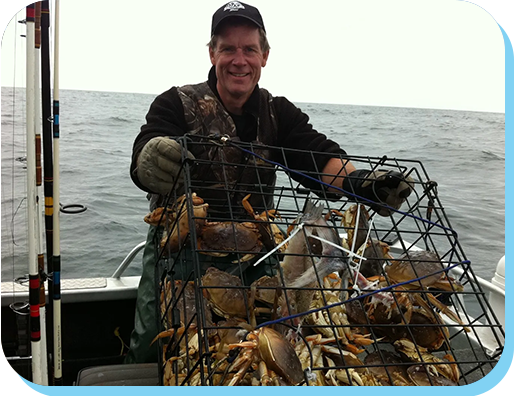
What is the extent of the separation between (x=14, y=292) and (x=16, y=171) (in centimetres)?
42

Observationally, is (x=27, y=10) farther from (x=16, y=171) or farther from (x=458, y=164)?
(x=458, y=164)

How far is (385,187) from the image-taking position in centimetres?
138

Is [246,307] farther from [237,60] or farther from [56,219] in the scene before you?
[237,60]

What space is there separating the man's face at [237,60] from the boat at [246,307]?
0.35 metres

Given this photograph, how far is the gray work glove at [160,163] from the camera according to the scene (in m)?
1.27

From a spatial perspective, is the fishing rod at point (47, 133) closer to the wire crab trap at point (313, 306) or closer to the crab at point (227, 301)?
the wire crab trap at point (313, 306)

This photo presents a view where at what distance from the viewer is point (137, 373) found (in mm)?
1377

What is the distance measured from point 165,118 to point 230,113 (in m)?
0.32

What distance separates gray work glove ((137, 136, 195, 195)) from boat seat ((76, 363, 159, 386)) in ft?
1.82

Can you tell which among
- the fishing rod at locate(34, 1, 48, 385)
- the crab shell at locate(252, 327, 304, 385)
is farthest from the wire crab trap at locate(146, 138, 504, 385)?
the fishing rod at locate(34, 1, 48, 385)

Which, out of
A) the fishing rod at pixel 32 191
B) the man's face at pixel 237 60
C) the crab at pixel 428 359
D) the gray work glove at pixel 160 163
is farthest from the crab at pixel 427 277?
the man's face at pixel 237 60

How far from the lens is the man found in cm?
165

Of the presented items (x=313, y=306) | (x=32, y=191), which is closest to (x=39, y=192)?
(x=32, y=191)

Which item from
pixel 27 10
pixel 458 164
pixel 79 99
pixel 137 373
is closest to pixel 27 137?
pixel 27 10
